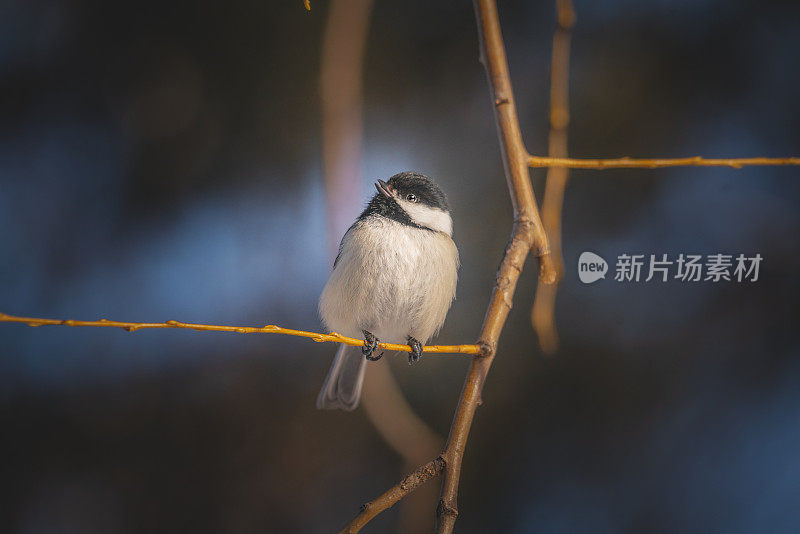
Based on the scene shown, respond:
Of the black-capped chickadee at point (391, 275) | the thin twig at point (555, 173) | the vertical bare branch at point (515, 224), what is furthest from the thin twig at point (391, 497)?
the thin twig at point (555, 173)

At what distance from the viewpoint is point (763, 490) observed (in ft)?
4.09

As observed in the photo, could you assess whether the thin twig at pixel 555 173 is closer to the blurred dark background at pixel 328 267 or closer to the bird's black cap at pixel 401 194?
the blurred dark background at pixel 328 267

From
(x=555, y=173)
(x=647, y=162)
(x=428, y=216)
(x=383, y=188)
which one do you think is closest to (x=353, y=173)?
(x=383, y=188)

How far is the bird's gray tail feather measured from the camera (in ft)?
3.84

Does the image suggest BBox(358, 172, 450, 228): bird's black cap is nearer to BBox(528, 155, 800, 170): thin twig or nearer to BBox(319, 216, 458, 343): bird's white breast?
BBox(319, 216, 458, 343): bird's white breast

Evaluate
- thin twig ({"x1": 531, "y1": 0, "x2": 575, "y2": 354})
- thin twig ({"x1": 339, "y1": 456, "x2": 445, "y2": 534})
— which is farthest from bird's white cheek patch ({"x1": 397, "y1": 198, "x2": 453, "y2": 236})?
thin twig ({"x1": 339, "y1": 456, "x2": 445, "y2": 534})

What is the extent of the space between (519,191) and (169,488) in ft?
3.07

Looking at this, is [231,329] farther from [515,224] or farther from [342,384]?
[515,224]

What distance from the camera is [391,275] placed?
1122 millimetres

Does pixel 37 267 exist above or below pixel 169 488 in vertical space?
above

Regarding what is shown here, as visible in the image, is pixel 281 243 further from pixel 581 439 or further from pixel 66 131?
pixel 581 439

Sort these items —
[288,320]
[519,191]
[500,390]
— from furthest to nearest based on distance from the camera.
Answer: [500,390] → [288,320] → [519,191]

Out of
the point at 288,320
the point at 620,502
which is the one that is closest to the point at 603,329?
the point at 620,502

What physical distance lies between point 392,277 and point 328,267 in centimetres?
14
